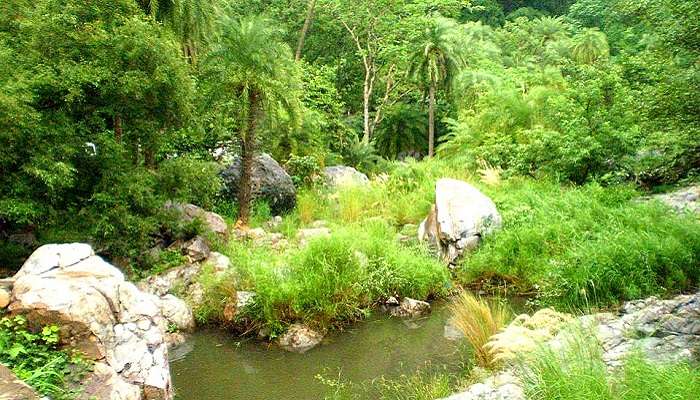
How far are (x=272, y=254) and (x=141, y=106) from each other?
10.7ft

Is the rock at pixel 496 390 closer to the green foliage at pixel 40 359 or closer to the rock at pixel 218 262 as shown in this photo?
the green foliage at pixel 40 359

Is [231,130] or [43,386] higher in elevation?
[231,130]

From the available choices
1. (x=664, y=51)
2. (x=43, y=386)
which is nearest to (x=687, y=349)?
(x=664, y=51)

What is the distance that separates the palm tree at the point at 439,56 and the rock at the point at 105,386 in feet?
55.7

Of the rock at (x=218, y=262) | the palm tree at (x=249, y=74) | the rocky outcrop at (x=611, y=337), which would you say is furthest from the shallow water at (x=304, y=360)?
the palm tree at (x=249, y=74)

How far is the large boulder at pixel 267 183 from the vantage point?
13289 mm

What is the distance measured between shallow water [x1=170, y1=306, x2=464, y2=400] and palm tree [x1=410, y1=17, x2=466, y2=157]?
13.7 m

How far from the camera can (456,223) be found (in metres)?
10.2

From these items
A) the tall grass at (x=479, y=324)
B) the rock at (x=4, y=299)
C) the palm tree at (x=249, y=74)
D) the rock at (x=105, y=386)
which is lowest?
the tall grass at (x=479, y=324)

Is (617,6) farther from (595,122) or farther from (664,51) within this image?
(595,122)

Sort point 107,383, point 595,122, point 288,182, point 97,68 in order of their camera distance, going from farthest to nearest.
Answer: point 288,182
point 595,122
point 97,68
point 107,383

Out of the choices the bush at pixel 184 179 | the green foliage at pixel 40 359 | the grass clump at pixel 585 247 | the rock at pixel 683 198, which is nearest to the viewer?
the green foliage at pixel 40 359

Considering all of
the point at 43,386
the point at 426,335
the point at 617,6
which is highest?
the point at 617,6

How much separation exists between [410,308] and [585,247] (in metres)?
2.71
